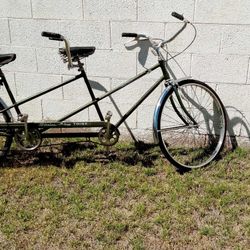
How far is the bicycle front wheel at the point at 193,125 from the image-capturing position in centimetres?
371

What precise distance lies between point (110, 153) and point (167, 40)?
121 cm

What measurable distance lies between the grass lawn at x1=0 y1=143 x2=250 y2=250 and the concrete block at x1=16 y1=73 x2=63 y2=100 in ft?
1.86

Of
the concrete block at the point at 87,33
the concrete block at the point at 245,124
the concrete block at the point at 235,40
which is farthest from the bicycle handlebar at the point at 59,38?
the concrete block at the point at 245,124

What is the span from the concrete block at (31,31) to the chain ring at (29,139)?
895 mm

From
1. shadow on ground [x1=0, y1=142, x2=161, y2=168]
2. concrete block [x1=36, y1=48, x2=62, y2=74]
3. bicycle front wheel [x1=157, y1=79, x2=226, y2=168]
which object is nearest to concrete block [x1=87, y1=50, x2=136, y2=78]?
concrete block [x1=36, y1=48, x2=62, y2=74]

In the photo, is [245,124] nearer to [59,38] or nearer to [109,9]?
[109,9]

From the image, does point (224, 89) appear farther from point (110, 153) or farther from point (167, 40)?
point (110, 153)

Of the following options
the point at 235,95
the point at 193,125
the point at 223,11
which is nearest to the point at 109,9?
the point at 223,11

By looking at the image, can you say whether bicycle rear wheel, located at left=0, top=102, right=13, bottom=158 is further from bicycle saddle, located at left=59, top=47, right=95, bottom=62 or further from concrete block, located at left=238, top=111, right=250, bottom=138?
concrete block, located at left=238, top=111, right=250, bottom=138

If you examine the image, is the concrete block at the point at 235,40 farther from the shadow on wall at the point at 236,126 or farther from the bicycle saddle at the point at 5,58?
the bicycle saddle at the point at 5,58

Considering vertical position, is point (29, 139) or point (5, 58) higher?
point (5, 58)

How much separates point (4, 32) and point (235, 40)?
7.17 ft

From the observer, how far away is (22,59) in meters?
4.02

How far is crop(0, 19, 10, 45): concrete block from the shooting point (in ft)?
12.8
